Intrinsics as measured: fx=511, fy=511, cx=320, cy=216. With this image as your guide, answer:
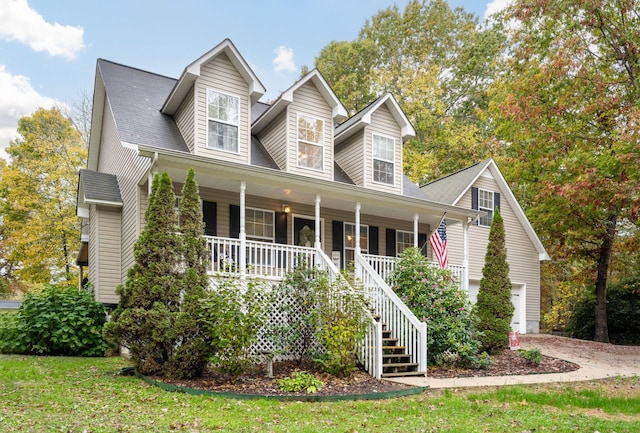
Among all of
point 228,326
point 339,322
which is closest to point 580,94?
point 339,322

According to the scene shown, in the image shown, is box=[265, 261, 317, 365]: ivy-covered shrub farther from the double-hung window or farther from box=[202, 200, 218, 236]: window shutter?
the double-hung window

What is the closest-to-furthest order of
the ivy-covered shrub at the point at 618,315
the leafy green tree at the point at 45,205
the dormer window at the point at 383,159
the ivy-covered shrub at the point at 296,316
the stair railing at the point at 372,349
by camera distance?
the stair railing at the point at 372,349 < the ivy-covered shrub at the point at 296,316 < the dormer window at the point at 383,159 < the ivy-covered shrub at the point at 618,315 < the leafy green tree at the point at 45,205

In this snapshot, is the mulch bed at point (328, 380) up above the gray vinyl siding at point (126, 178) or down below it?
below

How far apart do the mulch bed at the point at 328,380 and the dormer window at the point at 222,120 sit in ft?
17.0

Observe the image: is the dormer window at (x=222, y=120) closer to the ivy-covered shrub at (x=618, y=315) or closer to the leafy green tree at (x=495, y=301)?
the leafy green tree at (x=495, y=301)

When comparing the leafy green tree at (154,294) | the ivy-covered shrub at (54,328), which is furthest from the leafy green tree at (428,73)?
the leafy green tree at (154,294)

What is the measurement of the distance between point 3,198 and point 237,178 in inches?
730

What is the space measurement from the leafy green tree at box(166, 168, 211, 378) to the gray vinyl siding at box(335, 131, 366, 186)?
6361mm

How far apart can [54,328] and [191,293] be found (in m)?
4.93

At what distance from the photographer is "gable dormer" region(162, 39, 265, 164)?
11555mm

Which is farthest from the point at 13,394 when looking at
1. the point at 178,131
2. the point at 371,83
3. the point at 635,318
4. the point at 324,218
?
the point at 371,83

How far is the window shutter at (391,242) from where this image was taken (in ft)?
47.8

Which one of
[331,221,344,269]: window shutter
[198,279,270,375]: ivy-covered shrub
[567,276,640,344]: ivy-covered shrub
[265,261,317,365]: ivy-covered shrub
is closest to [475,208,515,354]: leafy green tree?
[331,221,344,269]: window shutter

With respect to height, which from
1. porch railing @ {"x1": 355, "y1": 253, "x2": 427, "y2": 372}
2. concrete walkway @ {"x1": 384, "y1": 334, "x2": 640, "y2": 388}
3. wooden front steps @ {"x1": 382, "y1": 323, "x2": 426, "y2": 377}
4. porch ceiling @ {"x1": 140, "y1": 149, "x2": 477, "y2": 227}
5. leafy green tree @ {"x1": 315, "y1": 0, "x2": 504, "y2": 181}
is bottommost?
concrete walkway @ {"x1": 384, "y1": 334, "x2": 640, "y2": 388}
